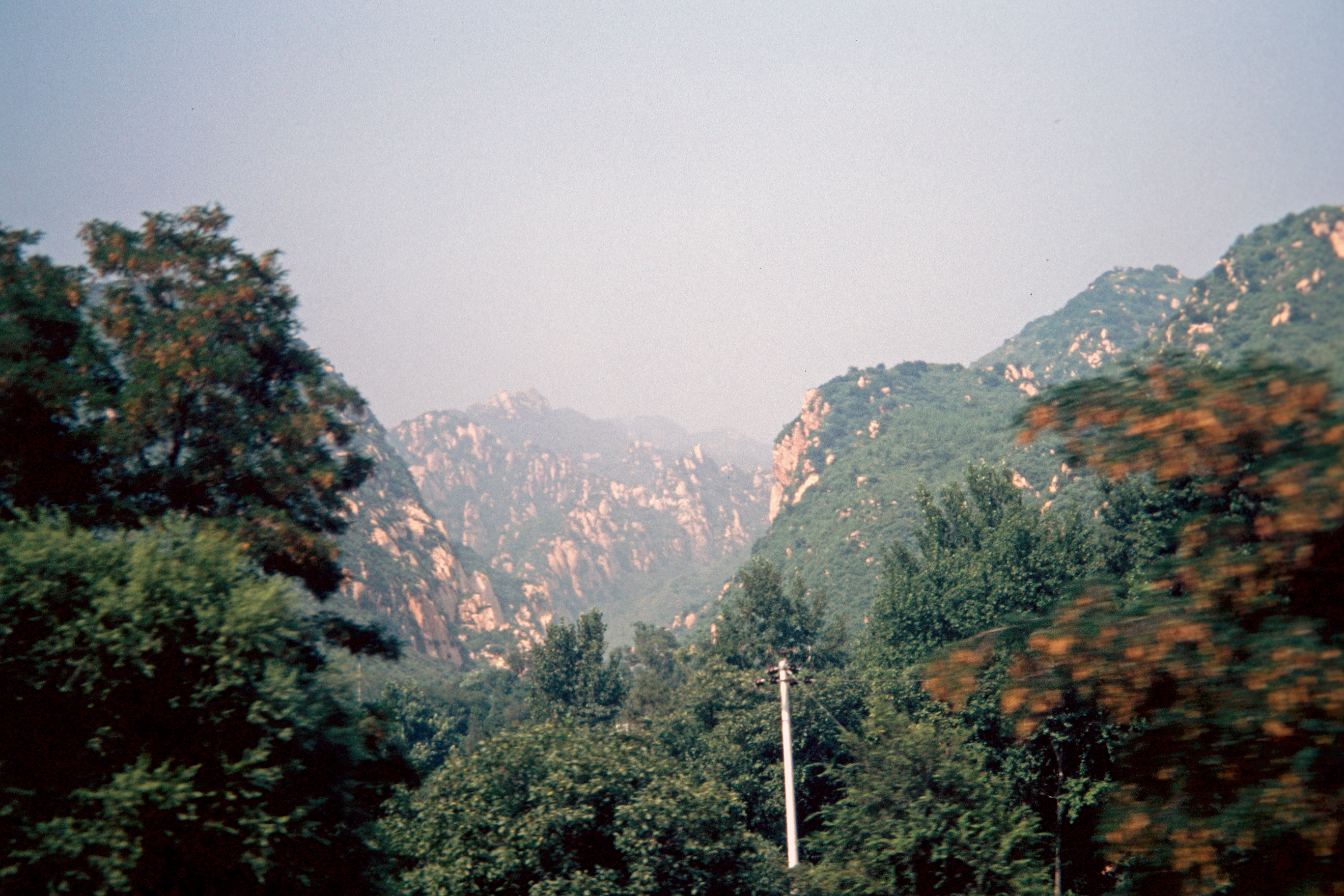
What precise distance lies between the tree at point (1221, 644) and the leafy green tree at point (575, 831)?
10.8 m

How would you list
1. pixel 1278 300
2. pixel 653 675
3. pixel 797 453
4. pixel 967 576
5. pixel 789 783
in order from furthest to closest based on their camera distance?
pixel 797 453
pixel 653 675
pixel 967 576
pixel 1278 300
pixel 789 783

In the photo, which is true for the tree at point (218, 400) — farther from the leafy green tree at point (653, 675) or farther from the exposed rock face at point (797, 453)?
the exposed rock face at point (797, 453)

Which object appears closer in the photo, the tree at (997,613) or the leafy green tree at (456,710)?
the tree at (997,613)

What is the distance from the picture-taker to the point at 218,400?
49.9ft

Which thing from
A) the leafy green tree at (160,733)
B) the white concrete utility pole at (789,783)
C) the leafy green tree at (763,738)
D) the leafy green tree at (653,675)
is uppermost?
the leafy green tree at (160,733)

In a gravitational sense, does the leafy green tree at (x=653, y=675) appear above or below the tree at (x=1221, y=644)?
below

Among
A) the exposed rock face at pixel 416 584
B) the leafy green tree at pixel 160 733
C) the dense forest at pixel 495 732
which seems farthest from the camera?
the exposed rock face at pixel 416 584

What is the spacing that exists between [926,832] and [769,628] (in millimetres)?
44599

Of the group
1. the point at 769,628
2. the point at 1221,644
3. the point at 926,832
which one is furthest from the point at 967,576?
the point at 1221,644

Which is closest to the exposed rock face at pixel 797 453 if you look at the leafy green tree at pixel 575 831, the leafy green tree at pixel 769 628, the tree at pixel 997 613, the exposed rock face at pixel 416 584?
the exposed rock face at pixel 416 584

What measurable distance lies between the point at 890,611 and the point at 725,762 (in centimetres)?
1281

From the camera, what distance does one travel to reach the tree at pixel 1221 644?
4.67 m

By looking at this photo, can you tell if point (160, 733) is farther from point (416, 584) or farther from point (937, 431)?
point (937, 431)

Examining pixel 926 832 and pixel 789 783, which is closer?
pixel 926 832
